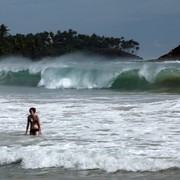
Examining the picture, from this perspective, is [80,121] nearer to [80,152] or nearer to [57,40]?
[80,152]

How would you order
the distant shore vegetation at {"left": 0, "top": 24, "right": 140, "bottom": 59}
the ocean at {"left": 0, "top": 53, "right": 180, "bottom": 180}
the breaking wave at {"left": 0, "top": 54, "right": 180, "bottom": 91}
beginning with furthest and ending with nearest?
the distant shore vegetation at {"left": 0, "top": 24, "right": 140, "bottom": 59} → the breaking wave at {"left": 0, "top": 54, "right": 180, "bottom": 91} → the ocean at {"left": 0, "top": 53, "right": 180, "bottom": 180}

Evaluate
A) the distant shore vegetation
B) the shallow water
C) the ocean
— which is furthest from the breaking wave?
the distant shore vegetation

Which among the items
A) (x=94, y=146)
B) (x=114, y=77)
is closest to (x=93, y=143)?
(x=94, y=146)

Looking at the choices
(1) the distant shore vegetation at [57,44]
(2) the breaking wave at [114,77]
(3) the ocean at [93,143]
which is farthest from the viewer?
(1) the distant shore vegetation at [57,44]

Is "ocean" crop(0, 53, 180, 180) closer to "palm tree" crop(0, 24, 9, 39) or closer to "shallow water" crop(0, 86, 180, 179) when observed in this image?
"shallow water" crop(0, 86, 180, 179)

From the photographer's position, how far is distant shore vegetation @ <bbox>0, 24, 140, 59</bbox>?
94.3 metres

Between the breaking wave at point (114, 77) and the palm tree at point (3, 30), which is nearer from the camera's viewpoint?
the breaking wave at point (114, 77)

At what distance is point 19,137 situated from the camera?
10.0 meters

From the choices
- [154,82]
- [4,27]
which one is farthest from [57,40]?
[154,82]

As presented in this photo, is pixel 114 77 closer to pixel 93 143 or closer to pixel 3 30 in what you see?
pixel 93 143

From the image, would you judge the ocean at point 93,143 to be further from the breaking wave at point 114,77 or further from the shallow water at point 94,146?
the breaking wave at point 114,77

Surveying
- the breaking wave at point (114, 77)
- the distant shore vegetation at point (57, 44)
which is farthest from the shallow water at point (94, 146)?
the distant shore vegetation at point (57, 44)

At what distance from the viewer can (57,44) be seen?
13200cm

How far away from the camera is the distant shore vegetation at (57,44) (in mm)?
94312
